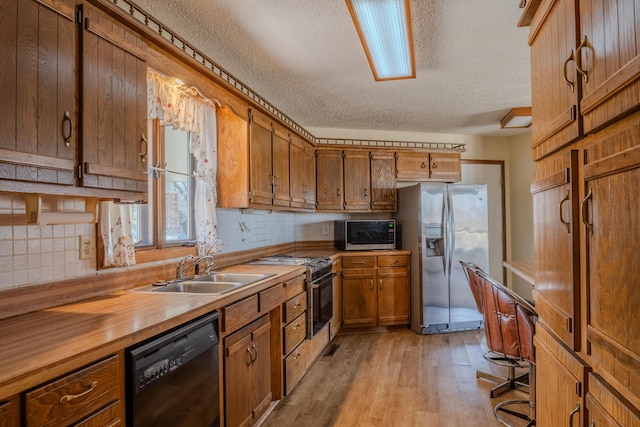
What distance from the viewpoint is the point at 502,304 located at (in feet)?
7.95

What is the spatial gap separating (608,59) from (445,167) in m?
4.20

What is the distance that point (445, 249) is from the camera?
4.31 metres

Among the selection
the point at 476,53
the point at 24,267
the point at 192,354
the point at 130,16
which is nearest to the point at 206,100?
the point at 130,16

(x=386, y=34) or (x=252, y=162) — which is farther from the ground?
(x=386, y=34)

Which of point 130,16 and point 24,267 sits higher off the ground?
point 130,16

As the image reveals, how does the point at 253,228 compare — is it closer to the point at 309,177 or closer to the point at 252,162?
the point at 252,162

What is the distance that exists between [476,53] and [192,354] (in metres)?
2.67

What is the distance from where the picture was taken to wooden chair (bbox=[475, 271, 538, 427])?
7.39ft

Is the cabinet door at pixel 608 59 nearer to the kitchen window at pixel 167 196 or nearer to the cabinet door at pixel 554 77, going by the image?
the cabinet door at pixel 554 77

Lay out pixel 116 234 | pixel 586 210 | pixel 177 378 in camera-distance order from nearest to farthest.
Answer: pixel 586 210 < pixel 177 378 < pixel 116 234

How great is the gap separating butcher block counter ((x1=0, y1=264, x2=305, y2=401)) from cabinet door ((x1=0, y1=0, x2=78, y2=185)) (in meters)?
0.52

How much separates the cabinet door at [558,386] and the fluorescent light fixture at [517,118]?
3.20 metres

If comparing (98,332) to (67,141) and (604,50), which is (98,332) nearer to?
(67,141)

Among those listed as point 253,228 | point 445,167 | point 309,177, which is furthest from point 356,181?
point 253,228
